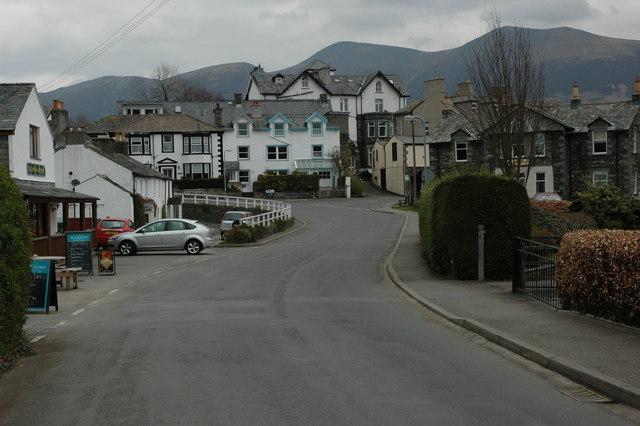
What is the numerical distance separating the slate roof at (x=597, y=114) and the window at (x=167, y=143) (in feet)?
123

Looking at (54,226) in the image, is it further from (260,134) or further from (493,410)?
(260,134)

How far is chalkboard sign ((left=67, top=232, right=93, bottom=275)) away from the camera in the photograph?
25.5m

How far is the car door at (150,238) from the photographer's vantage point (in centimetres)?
3606

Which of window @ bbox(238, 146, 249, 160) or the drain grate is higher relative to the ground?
window @ bbox(238, 146, 249, 160)

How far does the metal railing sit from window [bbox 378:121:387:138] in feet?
273

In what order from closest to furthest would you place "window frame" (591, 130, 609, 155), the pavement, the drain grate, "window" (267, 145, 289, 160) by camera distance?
the drain grate → the pavement → "window frame" (591, 130, 609, 155) → "window" (267, 145, 289, 160)

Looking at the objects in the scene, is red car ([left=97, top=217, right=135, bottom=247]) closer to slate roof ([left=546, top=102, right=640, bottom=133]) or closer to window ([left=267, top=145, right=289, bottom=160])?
slate roof ([left=546, top=102, right=640, bottom=133])

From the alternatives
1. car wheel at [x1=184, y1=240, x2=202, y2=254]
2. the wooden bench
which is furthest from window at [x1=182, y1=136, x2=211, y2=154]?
the wooden bench

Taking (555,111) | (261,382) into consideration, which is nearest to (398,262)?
(261,382)

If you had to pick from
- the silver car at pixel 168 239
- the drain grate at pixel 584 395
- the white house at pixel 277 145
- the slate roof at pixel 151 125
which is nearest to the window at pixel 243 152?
the white house at pixel 277 145

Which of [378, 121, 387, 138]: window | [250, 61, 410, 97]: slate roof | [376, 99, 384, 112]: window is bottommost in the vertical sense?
[378, 121, 387, 138]: window

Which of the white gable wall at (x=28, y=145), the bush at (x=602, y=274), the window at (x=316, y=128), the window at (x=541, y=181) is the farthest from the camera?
the window at (x=316, y=128)

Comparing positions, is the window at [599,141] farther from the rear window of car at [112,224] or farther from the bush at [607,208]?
the rear window of car at [112,224]

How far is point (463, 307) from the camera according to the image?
15836 mm
